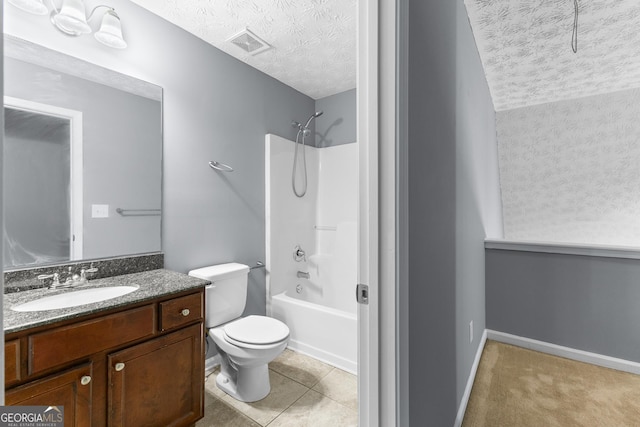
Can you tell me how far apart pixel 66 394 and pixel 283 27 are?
7.30ft

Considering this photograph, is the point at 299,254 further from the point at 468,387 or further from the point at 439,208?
the point at 439,208

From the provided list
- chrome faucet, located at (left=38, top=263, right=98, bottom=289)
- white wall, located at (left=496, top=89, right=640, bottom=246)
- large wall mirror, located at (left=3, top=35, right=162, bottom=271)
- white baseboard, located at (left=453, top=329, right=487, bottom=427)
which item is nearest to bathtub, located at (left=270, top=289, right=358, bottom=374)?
white baseboard, located at (left=453, top=329, right=487, bottom=427)

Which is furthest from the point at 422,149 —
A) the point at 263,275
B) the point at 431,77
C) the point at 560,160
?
the point at 560,160

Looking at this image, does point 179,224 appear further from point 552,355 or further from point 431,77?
point 552,355

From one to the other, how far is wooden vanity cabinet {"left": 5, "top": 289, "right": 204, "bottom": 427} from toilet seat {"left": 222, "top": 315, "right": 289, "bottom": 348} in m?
0.24

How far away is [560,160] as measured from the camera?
334cm

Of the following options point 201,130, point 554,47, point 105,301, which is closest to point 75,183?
point 105,301

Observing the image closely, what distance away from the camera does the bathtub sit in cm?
214

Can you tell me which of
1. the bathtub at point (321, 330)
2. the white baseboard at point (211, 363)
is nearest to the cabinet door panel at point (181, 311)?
the white baseboard at point (211, 363)

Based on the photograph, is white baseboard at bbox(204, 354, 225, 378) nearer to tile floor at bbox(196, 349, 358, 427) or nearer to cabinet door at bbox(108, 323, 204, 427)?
tile floor at bbox(196, 349, 358, 427)

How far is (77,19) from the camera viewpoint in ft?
4.78

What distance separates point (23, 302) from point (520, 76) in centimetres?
380

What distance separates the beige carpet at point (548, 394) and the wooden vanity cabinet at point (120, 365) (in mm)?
1521

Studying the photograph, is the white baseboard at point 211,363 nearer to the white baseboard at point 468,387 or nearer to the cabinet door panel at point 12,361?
the cabinet door panel at point 12,361
